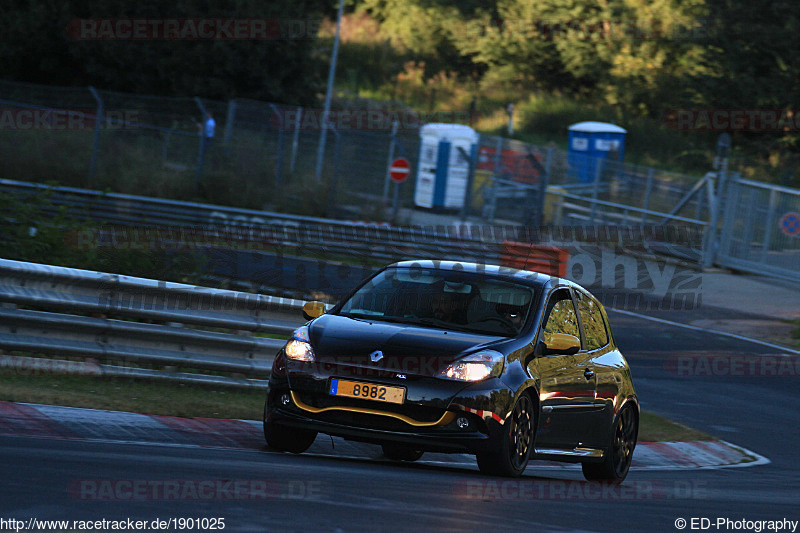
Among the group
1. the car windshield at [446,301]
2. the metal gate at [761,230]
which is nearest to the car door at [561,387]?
the car windshield at [446,301]

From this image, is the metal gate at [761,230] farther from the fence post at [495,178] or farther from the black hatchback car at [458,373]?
the black hatchback car at [458,373]

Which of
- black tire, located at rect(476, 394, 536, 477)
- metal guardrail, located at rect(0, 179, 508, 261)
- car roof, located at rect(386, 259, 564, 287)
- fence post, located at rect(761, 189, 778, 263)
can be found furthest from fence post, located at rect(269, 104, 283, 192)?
black tire, located at rect(476, 394, 536, 477)

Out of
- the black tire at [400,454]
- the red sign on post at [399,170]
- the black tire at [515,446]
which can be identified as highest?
the black tire at [515,446]

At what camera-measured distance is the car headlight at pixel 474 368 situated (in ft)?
26.5

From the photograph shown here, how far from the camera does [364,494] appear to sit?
6613mm

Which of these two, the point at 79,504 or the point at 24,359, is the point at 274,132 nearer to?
the point at 24,359

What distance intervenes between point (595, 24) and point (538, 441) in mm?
48985

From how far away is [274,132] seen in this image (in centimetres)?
3216

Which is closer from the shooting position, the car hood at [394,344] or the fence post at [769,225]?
the car hood at [394,344]

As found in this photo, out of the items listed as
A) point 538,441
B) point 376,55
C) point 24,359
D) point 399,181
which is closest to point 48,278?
point 24,359

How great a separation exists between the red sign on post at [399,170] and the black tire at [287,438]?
74.6ft

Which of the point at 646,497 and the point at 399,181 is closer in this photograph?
the point at 646,497

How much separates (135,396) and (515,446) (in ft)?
10.9

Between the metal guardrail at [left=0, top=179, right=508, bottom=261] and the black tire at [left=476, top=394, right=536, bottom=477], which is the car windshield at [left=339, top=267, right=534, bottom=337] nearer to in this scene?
the black tire at [left=476, top=394, right=536, bottom=477]
